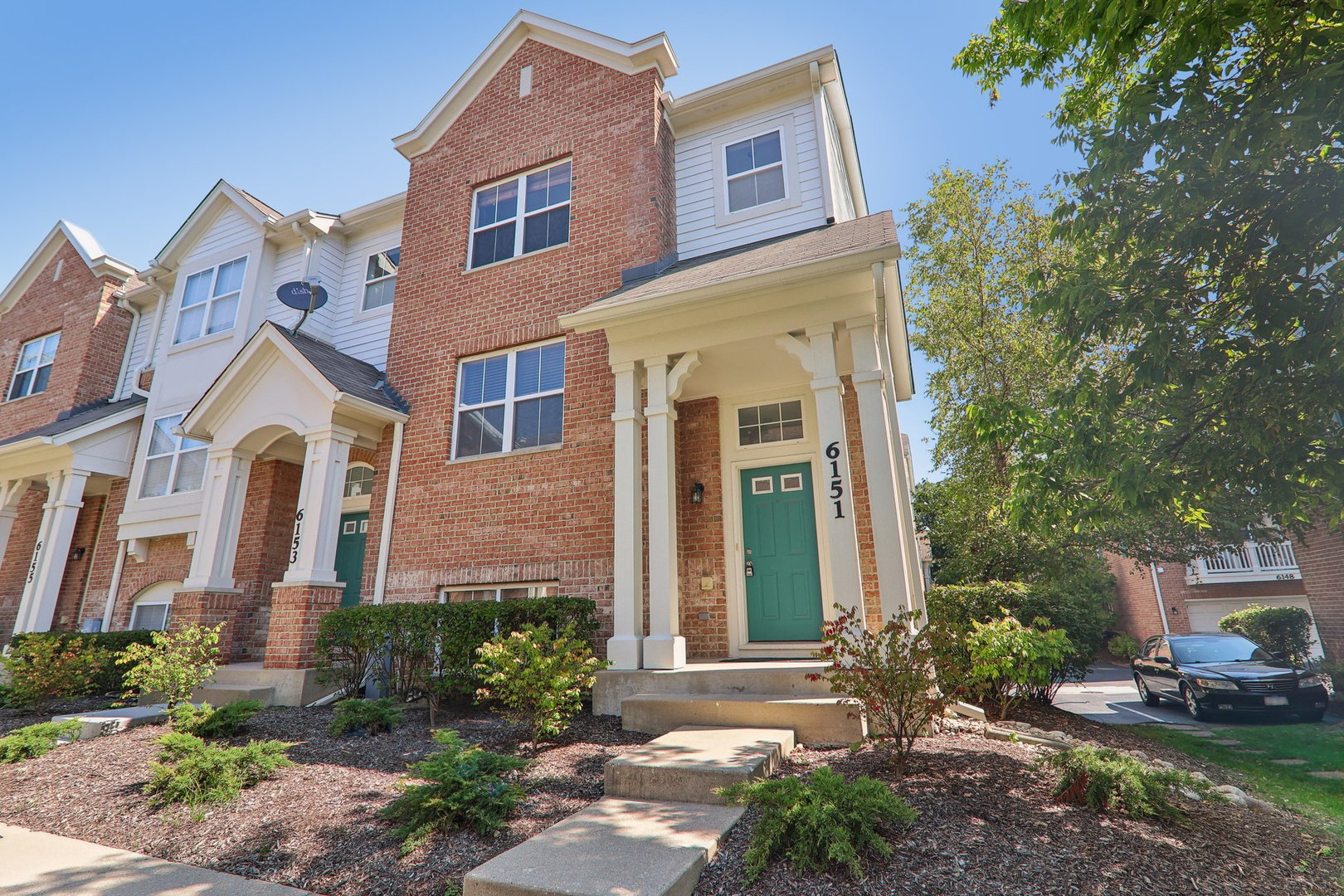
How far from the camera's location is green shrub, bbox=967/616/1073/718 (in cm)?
639

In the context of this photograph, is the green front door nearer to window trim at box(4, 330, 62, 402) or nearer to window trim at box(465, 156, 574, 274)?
window trim at box(465, 156, 574, 274)

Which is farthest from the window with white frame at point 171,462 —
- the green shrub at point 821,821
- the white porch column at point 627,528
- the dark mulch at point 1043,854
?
the dark mulch at point 1043,854

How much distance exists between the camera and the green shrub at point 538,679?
5363 millimetres

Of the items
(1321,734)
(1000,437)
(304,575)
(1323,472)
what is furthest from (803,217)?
(1321,734)

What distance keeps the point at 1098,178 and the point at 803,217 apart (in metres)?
4.46

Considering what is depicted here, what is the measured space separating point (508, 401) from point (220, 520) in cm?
469

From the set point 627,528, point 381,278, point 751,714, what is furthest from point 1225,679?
point 381,278

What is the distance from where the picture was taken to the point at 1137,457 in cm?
499

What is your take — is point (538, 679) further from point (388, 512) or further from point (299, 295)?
point (299, 295)

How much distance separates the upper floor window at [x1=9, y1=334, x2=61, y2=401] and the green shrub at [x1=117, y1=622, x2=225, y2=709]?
11.3 meters

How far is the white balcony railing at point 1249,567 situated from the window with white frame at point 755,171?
17859 millimetres

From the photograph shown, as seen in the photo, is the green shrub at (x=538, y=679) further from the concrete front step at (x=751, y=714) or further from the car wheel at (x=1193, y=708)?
the car wheel at (x=1193, y=708)

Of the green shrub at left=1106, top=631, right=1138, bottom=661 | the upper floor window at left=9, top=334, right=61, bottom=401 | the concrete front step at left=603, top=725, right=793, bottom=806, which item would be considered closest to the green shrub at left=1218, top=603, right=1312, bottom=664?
the green shrub at left=1106, top=631, right=1138, bottom=661

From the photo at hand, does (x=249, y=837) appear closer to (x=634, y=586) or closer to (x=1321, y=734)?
(x=634, y=586)
